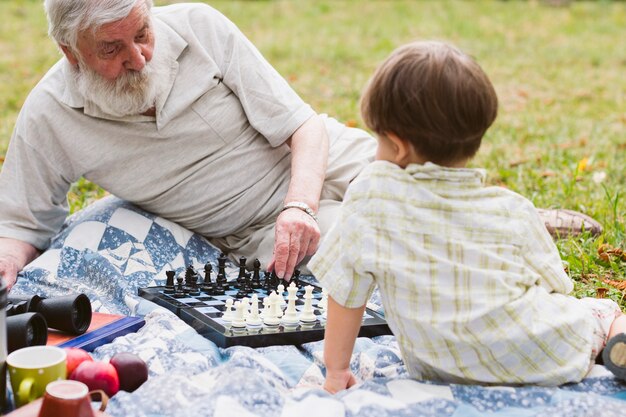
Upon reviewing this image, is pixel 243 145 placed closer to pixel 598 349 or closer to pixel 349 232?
pixel 349 232

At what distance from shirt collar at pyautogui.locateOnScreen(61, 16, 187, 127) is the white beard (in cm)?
4

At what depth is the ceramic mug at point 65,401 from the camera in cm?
188

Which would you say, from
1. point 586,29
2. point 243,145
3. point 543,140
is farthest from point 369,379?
point 586,29

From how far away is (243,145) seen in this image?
138 inches

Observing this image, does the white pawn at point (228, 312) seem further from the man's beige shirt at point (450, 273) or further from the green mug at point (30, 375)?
the green mug at point (30, 375)

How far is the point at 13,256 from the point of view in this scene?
333cm

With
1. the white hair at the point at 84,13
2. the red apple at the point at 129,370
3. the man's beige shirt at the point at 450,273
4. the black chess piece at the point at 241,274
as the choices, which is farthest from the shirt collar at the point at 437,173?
the white hair at the point at 84,13

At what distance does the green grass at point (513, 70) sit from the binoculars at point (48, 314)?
184cm

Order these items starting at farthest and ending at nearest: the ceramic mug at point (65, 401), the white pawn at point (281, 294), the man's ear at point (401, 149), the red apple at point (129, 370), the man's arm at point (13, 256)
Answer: the man's arm at point (13, 256)
the white pawn at point (281, 294)
the red apple at point (129, 370)
the man's ear at point (401, 149)
the ceramic mug at point (65, 401)

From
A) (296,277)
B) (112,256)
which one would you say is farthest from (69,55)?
(296,277)

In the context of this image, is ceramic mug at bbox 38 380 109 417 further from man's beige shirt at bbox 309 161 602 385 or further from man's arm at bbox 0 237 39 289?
man's arm at bbox 0 237 39 289

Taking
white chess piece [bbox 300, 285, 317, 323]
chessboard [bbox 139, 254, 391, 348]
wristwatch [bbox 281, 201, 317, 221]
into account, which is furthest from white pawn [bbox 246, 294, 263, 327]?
wristwatch [bbox 281, 201, 317, 221]

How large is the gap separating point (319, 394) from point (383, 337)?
2.08ft

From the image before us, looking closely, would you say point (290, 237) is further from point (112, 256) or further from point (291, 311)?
point (112, 256)
